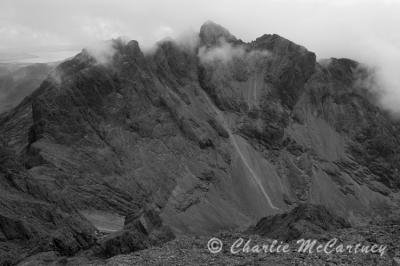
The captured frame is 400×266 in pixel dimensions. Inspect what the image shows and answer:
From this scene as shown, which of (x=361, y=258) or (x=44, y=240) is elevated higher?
(x=361, y=258)

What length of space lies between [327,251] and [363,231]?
9393 millimetres

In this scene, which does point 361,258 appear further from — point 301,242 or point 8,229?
point 8,229

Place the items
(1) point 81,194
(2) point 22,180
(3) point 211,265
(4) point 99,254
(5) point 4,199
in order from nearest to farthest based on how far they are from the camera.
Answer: (3) point 211,265 < (4) point 99,254 < (5) point 4,199 < (2) point 22,180 < (1) point 81,194

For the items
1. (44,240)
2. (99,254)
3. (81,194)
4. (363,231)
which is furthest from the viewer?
(81,194)

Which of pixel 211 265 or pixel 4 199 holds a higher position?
pixel 211 265

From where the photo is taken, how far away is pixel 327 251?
71.2m

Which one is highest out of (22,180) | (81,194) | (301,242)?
(301,242)

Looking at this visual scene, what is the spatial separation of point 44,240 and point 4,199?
113 ft

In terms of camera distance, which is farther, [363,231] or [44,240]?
[44,240]

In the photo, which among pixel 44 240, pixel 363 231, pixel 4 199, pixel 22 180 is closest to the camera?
pixel 363 231

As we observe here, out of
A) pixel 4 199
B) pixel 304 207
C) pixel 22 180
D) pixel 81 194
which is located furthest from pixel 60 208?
pixel 304 207

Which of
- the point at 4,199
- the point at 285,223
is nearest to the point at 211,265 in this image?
the point at 285,223

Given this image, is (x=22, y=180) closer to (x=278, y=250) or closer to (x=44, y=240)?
(x=44, y=240)

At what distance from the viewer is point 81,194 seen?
645 ft
